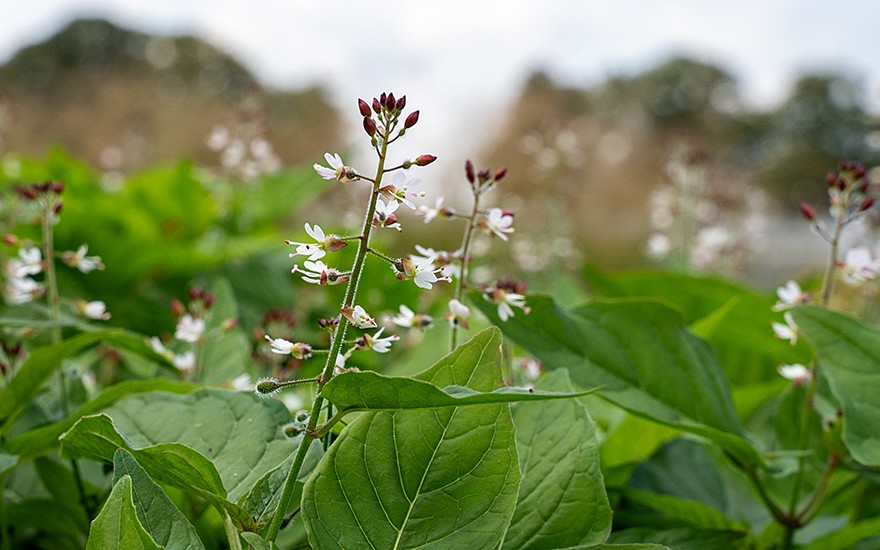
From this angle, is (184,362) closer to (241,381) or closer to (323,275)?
(241,381)

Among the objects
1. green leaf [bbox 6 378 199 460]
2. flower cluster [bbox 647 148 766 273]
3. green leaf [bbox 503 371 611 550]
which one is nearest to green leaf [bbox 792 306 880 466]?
green leaf [bbox 503 371 611 550]

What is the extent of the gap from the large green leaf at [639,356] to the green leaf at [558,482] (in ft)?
0.54

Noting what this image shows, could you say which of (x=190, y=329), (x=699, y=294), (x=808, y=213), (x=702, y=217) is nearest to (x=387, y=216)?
(x=190, y=329)

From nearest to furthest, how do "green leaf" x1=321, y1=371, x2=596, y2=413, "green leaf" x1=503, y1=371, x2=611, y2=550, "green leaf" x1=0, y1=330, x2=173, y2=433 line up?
"green leaf" x1=321, y1=371, x2=596, y2=413
"green leaf" x1=503, y1=371, x2=611, y2=550
"green leaf" x1=0, y1=330, x2=173, y2=433

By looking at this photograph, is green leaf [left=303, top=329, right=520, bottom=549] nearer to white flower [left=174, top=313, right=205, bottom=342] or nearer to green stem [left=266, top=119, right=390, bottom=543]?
green stem [left=266, top=119, right=390, bottom=543]

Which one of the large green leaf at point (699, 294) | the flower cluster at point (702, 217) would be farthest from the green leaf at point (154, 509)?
the flower cluster at point (702, 217)

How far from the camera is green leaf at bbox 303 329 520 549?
69 centimetres

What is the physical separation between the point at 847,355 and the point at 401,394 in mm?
694

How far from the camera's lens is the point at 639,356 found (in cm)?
111

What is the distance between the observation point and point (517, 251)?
3633mm

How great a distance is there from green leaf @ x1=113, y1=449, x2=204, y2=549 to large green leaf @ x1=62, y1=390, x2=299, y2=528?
0.05 ft

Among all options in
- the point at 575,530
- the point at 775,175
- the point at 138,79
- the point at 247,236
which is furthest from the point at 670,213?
the point at 775,175

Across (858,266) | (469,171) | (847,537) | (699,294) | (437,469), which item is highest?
(469,171)

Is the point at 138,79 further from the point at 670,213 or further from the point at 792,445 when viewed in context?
the point at 792,445
